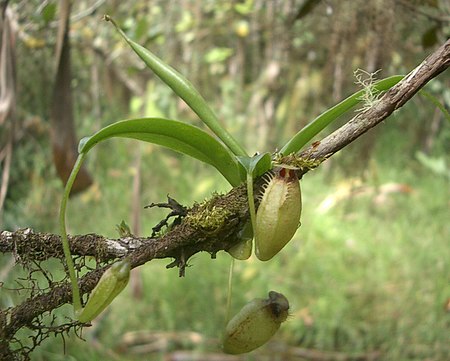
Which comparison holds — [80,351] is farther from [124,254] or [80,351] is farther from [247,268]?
[124,254]

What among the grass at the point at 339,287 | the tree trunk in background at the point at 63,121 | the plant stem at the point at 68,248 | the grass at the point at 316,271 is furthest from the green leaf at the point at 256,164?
the grass at the point at 339,287

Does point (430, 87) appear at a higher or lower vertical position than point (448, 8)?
higher

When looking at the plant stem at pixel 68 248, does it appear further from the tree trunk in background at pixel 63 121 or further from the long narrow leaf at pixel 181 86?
the tree trunk in background at pixel 63 121

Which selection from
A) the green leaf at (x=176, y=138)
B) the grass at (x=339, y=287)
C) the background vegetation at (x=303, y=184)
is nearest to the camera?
the green leaf at (x=176, y=138)

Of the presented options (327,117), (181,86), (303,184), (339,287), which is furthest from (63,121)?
(303,184)

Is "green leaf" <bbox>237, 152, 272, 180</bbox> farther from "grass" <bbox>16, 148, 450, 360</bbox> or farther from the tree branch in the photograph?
"grass" <bbox>16, 148, 450, 360</bbox>

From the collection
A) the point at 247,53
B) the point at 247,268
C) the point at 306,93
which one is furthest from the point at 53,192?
the point at 247,53

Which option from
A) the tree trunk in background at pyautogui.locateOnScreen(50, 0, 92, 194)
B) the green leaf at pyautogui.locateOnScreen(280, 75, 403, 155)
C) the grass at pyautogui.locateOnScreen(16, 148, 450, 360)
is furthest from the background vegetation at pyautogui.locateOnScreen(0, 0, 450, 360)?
the green leaf at pyautogui.locateOnScreen(280, 75, 403, 155)
